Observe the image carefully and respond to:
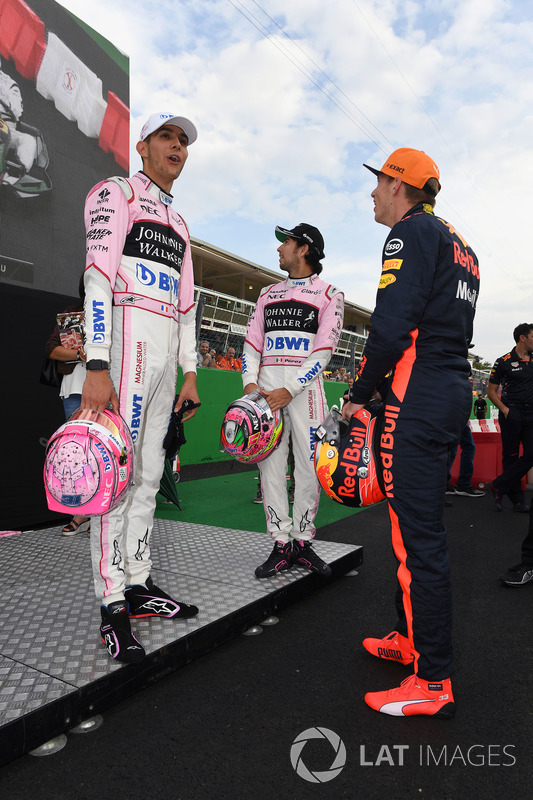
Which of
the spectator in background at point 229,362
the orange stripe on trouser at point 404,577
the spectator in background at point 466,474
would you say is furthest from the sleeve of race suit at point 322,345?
the spectator in background at point 229,362

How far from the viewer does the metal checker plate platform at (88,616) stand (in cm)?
152

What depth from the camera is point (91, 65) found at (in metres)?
7.68

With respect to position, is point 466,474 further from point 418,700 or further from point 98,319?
point 98,319

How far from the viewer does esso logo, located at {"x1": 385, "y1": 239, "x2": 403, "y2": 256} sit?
5.79 ft

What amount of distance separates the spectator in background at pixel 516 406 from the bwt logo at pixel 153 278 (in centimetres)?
425

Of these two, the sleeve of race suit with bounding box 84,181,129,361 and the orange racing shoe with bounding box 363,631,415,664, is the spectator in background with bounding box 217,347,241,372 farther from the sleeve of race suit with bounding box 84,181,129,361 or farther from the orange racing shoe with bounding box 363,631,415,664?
the orange racing shoe with bounding box 363,631,415,664

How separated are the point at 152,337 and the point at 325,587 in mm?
1758

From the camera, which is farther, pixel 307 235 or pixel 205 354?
pixel 205 354

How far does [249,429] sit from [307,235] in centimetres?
125

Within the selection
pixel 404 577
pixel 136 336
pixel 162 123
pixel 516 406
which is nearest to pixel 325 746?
pixel 404 577

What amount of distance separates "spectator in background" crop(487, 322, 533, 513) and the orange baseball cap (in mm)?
3738

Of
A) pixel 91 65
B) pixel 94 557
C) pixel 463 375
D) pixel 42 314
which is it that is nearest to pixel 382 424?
pixel 463 375

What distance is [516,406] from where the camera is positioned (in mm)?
5305

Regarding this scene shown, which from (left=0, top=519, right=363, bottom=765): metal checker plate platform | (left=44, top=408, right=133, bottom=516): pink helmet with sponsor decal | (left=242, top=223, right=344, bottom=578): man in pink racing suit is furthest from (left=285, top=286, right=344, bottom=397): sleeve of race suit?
(left=44, top=408, right=133, bottom=516): pink helmet with sponsor decal
